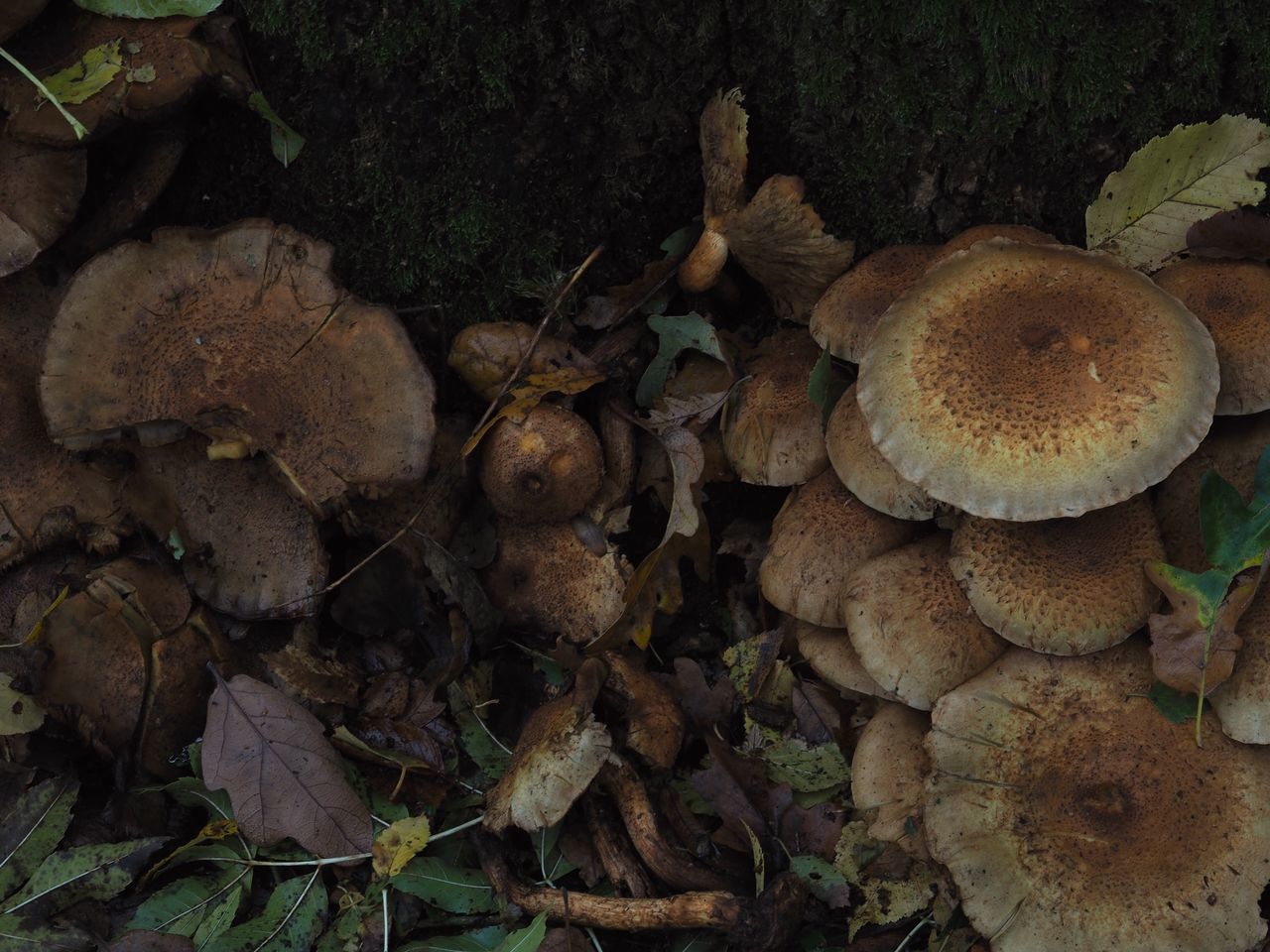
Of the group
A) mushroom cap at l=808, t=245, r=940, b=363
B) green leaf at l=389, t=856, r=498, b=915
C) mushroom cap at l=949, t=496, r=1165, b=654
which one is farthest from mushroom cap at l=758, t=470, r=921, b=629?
green leaf at l=389, t=856, r=498, b=915

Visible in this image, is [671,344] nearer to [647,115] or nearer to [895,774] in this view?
[647,115]

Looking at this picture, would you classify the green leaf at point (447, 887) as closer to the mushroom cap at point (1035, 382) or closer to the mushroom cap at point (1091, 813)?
the mushroom cap at point (1091, 813)

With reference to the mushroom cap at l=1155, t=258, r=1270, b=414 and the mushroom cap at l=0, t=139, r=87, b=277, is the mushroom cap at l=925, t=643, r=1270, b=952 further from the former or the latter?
the mushroom cap at l=0, t=139, r=87, b=277

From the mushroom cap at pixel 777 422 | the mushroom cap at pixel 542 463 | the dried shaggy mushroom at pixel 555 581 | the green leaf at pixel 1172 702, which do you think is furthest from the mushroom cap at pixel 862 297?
the green leaf at pixel 1172 702

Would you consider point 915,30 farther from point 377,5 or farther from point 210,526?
point 210,526

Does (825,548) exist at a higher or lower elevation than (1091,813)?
higher

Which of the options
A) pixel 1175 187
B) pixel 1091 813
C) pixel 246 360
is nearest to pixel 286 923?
pixel 246 360
